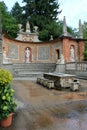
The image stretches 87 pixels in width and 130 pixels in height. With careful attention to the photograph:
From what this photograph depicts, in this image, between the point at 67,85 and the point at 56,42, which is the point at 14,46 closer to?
the point at 56,42

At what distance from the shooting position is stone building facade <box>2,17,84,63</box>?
24.2 metres

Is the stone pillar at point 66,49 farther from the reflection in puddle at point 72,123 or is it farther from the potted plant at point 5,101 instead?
the potted plant at point 5,101

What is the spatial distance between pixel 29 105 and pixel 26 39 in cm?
2221

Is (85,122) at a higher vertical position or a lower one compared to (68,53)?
lower

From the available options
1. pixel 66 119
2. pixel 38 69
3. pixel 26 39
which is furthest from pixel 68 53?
pixel 66 119

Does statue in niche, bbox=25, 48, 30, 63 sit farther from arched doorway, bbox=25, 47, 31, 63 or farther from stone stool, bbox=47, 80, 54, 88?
stone stool, bbox=47, 80, 54, 88

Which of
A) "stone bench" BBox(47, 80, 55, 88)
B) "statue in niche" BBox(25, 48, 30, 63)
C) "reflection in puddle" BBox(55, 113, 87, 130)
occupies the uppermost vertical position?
"statue in niche" BBox(25, 48, 30, 63)

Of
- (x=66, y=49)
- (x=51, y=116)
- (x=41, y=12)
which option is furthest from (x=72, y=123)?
(x=41, y=12)

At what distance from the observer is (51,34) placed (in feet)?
102

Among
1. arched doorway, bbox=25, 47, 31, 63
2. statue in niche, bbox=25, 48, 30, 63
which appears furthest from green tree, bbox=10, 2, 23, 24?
statue in niche, bbox=25, 48, 30, 63

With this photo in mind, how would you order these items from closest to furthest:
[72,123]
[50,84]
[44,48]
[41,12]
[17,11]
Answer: [72,123]
[50,84]
[44,48]
[41,12]
[17,11]

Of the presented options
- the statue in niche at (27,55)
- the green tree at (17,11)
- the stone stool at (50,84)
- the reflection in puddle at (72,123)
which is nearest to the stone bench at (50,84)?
the stone stool at (50,84)

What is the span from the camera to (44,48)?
26766 millimetres

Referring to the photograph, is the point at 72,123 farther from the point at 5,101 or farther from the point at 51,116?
the point at 5,101
